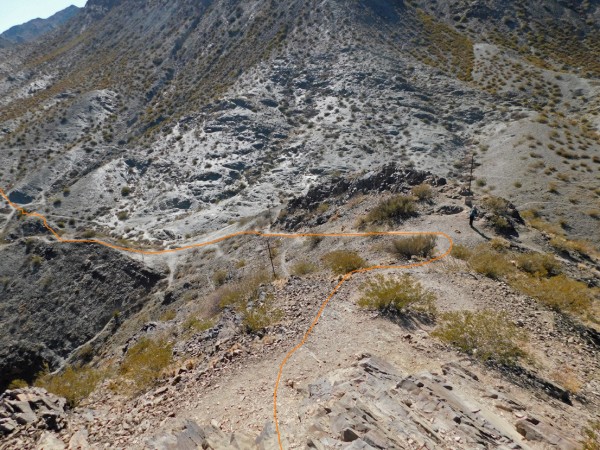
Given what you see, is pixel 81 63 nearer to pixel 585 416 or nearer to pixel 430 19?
pixel 430 19

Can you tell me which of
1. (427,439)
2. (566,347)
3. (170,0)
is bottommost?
(566,347)

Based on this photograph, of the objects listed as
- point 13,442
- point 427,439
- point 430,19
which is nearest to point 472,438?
point 427,439

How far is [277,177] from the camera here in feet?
128

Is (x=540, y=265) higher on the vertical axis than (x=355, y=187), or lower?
lower

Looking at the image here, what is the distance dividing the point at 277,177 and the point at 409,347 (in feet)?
99.6

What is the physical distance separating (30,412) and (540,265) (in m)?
16.9

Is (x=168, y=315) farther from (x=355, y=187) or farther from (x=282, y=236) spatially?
(x=355, y=187)

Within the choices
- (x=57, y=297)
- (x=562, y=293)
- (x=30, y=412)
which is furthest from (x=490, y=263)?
(x=57, y=297)

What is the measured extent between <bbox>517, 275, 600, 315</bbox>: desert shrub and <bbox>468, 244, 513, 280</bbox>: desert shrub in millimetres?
786

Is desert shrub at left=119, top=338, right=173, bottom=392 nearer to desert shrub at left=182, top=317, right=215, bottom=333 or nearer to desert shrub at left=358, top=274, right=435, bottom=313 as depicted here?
desert shrub at left=182, top=317, right=215, bottom=333

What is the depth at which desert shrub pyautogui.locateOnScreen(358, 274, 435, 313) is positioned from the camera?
11.9 meters

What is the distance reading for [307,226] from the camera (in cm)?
2675

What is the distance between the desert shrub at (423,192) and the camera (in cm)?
2191

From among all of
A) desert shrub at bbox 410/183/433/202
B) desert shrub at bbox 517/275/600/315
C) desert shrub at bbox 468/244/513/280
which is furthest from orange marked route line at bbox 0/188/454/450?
desert shrub at bbox 410/183/433/202
